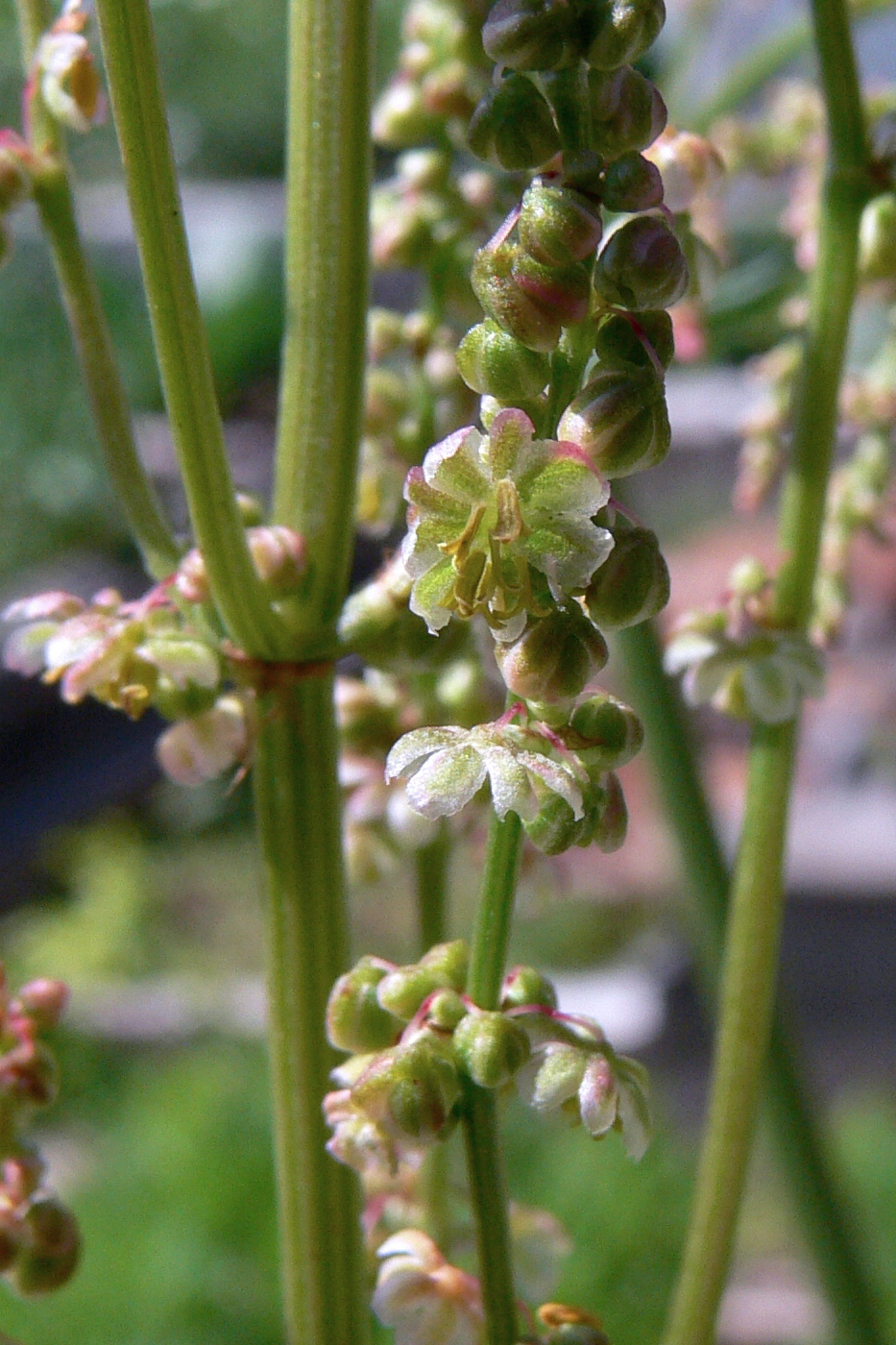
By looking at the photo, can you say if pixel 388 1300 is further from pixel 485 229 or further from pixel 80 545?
pixel 80 545

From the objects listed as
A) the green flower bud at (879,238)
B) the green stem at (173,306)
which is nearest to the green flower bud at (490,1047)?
the green stem at (173,306)

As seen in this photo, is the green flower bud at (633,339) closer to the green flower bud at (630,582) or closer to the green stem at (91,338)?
the green flower bud at (630,582)

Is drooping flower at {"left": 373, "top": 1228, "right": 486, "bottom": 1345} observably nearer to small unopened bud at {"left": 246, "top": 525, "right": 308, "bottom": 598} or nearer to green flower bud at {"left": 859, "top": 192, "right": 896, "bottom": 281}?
small unopened bud at {"left": 246, "top": 525, "right": 308, "bottom": 598}

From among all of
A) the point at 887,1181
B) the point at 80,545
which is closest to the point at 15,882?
the point at 80,545

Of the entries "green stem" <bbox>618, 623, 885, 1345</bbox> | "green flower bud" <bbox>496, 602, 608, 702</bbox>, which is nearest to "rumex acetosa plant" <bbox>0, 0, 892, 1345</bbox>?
"green flower bud" <bbox>496, 602, 608, 702</bbox>

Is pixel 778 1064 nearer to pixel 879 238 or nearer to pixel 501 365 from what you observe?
pixel 879 238

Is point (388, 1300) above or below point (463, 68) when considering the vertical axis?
below
